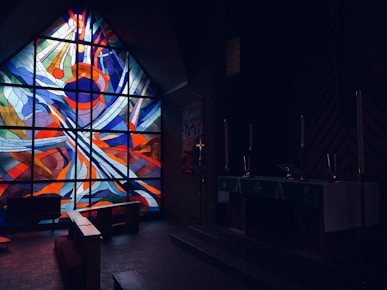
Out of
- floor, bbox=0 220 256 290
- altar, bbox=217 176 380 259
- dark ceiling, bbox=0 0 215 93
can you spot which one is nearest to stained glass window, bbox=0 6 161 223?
dark ceiling, bbox=0 0 215 93

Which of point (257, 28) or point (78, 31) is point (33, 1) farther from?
point (257, 28)

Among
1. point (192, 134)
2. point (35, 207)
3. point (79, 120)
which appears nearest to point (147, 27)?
point (192, 134)

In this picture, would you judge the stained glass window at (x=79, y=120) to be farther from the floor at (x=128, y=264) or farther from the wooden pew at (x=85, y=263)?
the wooden pew at (x=85, y=263)

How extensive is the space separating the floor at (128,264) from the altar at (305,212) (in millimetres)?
916

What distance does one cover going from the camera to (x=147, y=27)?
8039 millimetres

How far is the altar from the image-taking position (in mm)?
3609

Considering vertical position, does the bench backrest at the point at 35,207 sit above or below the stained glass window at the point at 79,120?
below

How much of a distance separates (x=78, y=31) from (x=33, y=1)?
1.92 meters

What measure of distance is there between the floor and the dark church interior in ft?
0.08

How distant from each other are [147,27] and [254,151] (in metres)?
4.21

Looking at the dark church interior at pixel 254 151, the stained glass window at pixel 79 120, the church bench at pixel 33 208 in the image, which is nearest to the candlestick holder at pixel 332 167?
the dark church interior at pixel 254 151

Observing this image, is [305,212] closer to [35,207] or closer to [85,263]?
[85,263]

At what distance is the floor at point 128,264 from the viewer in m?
4.31

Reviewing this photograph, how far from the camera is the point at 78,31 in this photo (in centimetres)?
888
